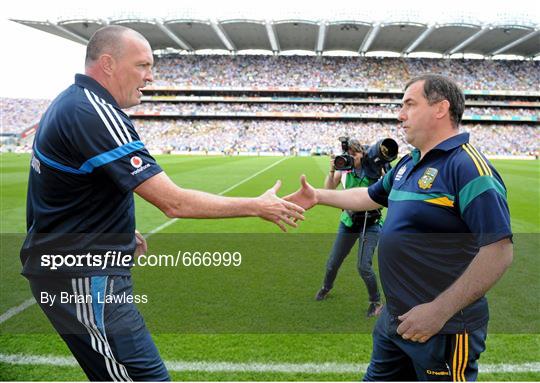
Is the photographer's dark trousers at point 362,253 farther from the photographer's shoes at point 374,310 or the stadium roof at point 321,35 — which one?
the stadium roof at point 321,35

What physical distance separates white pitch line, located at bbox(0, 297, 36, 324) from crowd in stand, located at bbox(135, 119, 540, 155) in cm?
4824

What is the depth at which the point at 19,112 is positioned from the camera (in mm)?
72562

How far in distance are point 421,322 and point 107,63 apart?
1998 millimetres

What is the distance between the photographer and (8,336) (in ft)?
14.0

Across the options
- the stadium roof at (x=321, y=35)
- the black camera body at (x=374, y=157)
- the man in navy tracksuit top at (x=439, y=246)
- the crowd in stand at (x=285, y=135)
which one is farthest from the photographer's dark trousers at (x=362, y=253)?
the stadium roof at (x=321, y=35)

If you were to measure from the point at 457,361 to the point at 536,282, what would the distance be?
16.7 ft

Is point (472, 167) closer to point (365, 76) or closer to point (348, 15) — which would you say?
point (348, 15)

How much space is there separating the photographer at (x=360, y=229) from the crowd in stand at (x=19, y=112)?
74.6 metres

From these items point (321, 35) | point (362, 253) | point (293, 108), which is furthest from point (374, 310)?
point (293, 108)

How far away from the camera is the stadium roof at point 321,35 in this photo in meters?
50.8

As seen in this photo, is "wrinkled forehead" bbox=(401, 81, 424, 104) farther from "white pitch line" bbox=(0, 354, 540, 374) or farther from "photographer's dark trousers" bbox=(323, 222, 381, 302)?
"photographer's dark trousers" bbox=(323, 222, 381, 302)

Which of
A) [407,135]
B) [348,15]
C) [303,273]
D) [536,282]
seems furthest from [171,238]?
[348,15]

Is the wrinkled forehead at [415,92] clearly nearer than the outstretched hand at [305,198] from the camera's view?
Yes

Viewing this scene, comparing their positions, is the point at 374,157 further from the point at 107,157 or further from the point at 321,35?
the point at 321,35
